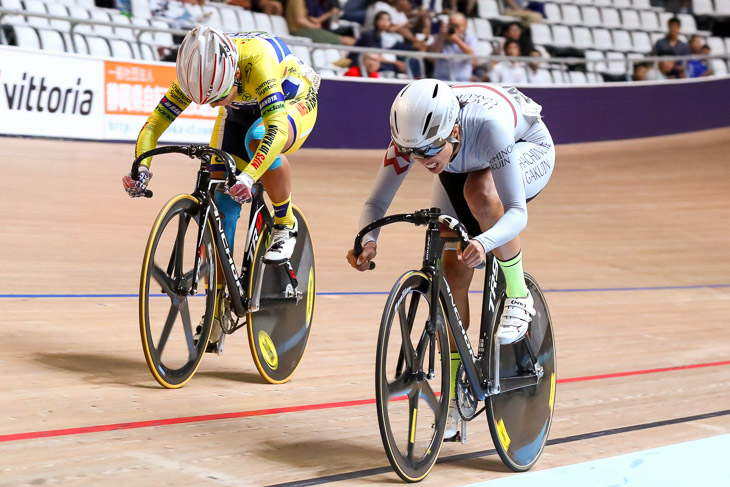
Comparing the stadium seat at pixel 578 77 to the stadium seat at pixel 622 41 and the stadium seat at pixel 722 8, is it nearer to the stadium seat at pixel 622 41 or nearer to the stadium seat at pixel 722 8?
the stadium seat at pixel 622 41

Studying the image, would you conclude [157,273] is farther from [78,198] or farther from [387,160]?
[78,198]

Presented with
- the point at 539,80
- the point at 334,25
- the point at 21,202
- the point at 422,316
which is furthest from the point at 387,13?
the point at 422,316

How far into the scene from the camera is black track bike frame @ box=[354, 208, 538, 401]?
2.32 metres

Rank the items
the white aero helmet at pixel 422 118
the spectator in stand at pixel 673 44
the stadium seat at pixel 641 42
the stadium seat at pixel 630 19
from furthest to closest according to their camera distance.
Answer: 1. the stadium seat at pixel 630 19
2. the stadium seat at pixel 641 42
3. the spectator in stand at pixel 673 44
4. the white aero helmet at pixel 422 118

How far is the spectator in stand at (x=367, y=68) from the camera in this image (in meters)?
9.60

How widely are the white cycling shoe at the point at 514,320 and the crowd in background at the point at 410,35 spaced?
21.1 ft

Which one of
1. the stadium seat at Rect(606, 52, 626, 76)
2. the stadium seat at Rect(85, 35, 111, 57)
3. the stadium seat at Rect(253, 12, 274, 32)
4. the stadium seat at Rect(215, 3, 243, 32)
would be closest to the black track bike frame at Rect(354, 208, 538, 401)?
the stadium seat at Rect(85, 35, 111, 57)

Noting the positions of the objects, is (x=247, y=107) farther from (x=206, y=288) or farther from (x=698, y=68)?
(x=698, y=68)

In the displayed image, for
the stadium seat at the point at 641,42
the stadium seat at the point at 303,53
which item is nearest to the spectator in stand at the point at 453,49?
the stadium seat at the point at 303,53

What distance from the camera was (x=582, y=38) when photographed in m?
13.1

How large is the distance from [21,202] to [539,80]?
7.00 metres

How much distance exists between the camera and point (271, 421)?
2.83 m

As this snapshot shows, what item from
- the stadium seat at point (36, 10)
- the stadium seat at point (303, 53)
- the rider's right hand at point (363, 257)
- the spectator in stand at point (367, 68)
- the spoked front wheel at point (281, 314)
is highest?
the rider's right hand at point (363, 257)

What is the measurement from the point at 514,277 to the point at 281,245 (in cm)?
103
